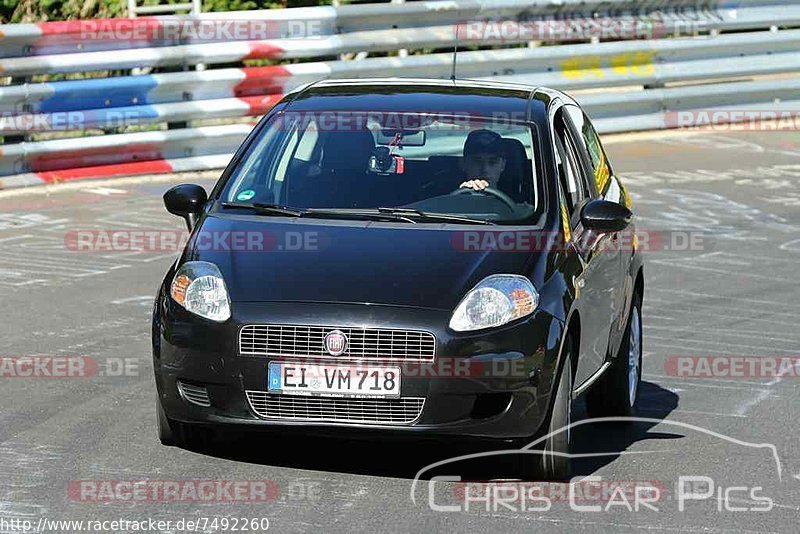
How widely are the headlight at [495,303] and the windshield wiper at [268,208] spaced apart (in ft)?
3.78

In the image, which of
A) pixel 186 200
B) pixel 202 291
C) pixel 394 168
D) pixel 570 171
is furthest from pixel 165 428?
pixel 570 171

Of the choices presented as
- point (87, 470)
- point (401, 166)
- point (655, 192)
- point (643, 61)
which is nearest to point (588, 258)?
point (401, 166)

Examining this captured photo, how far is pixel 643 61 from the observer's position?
1989 cm

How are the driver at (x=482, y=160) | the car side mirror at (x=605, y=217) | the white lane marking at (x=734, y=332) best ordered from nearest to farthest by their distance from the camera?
the car side mirror at (x=605, y=217)
the driver at (x=482, y=160)
the white lane marking at (x=734, y=332)

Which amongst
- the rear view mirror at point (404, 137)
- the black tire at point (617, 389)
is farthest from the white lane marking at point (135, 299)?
the black tire at point (617, 389)

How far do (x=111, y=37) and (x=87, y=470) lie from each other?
964 centimetres

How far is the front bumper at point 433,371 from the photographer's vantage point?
6.45 meters

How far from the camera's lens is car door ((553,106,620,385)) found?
23.7 ft

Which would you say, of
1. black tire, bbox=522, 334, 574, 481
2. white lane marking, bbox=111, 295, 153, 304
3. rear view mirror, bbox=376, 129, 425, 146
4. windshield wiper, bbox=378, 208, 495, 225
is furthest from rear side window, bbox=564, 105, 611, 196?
white lane marking, bbox=111, 295, 153, 304

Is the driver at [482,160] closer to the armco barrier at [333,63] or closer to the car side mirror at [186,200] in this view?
the car side mirror at [186,200]

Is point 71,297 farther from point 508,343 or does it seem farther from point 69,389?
point 508,343

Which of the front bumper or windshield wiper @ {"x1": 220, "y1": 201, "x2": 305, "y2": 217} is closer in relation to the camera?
the front bumper

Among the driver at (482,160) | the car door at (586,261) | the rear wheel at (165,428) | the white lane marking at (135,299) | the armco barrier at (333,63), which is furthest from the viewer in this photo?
the armco barrier at (333,63)

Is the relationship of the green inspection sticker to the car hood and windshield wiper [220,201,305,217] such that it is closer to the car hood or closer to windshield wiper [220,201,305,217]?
windshield wiper [220,201,305,217]
